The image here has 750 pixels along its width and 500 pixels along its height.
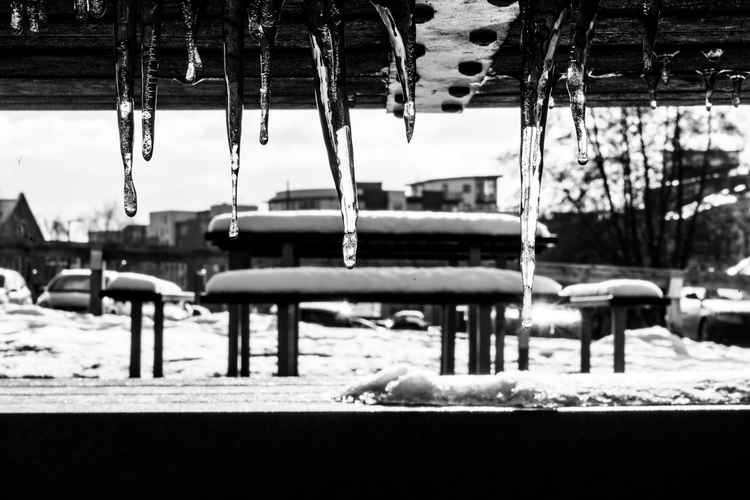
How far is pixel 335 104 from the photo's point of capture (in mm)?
1712

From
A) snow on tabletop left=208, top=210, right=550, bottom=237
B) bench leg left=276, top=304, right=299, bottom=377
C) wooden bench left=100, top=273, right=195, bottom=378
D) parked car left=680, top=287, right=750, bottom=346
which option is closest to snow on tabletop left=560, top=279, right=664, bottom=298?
snow on tabletop left=208, top=210, right=550, bottom=237

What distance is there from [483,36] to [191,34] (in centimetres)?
73

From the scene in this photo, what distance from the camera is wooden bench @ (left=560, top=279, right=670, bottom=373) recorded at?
598 cm

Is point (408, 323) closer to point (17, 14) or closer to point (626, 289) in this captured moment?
point (626, 289)

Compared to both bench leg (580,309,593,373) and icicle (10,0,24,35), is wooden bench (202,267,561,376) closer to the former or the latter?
bench leg (580,309,593,373)

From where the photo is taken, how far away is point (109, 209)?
189ft

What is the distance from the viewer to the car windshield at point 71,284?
17.9 metres

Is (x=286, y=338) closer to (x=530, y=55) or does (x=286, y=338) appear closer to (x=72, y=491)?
(x=530, y=55)

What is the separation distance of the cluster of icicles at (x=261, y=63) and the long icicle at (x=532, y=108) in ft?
0.74

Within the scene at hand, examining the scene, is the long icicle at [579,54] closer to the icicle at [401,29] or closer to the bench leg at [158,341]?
the icicle at [401,29]


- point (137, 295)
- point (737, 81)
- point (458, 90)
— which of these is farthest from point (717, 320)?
point (458, 90)

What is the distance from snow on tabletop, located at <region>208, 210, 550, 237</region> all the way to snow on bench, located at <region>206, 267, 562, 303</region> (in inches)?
19.9

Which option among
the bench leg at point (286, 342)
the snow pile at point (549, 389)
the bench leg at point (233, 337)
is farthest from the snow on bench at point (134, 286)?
the snow pile at point (549, 389)

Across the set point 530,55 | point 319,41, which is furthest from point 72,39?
point 530,55
